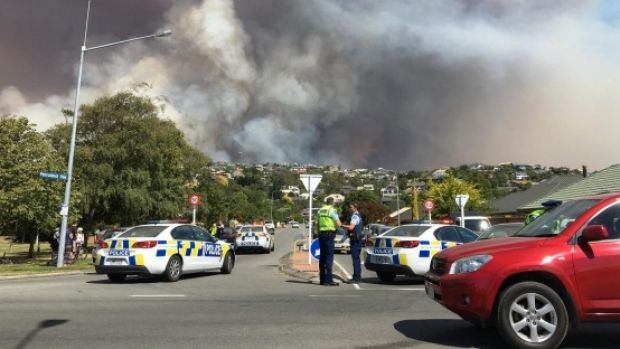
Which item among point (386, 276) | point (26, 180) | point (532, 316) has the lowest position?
point (532, 316)

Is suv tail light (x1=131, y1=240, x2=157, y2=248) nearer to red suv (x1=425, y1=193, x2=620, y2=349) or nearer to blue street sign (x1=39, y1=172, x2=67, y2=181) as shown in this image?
blue street sign (x1=39, y1=172, x2=67, y2=181)

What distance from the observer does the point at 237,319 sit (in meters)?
8.50

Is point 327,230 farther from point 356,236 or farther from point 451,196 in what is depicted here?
point 451,196

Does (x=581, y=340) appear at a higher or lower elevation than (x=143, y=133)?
lower

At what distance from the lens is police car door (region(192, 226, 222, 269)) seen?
15.7 metres

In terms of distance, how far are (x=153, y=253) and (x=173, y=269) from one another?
72cm

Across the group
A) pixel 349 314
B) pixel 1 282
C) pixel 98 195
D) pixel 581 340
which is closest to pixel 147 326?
pixel 349 314

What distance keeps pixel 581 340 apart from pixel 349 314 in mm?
3305

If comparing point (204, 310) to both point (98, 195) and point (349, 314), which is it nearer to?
point (349, 314)

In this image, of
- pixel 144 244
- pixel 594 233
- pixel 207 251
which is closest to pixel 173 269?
pixel 144 244

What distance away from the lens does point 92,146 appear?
35.6 meters

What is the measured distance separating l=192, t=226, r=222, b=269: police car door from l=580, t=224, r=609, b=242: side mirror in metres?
11.2

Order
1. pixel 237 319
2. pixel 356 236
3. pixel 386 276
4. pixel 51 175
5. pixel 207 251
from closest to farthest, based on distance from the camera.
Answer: pixel 237 319 → pixel 356 236 → pixel 386 276 → pixel 207 251 → pixel 51 175

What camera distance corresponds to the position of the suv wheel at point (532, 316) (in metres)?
6.23
